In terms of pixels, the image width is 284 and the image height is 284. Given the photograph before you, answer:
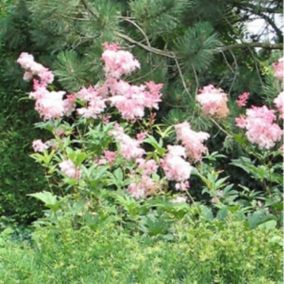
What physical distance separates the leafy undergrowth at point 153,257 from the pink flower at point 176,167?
21cm

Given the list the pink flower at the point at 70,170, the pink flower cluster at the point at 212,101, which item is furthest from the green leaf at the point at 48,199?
the pink flower cluster at the point at 212,101

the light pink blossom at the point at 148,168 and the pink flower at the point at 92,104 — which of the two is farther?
the pink flower at the point at 92,104

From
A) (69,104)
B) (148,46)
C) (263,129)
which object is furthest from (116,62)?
(148,46)

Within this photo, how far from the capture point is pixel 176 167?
2629 millimetres

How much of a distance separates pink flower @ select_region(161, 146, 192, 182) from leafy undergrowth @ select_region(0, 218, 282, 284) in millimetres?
208

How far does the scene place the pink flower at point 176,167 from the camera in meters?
2.62

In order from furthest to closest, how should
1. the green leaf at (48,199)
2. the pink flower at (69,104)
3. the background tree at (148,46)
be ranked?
the background tree at (148,46)
the pink flower at (69,104)
the green leaf at (48,199)

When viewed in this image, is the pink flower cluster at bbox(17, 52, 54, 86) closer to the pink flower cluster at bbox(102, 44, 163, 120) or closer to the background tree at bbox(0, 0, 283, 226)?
the pink flower cluster at bbox(102, 44, 163, 120)

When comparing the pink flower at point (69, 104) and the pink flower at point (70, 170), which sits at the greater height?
the pink flower at point (69, 104)

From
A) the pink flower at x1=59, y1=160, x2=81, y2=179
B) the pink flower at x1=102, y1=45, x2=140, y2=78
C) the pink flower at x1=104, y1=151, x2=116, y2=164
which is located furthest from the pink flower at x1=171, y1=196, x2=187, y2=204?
the pink flower at x1=102, y1=45, x2=140, y2=78

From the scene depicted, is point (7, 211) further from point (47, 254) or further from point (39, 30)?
point (47, 254)

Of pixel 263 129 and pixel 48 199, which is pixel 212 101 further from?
pixel 48 199

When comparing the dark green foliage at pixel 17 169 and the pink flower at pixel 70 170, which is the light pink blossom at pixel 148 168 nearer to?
the pink flower at pixel 70 170

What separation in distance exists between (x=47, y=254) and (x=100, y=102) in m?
0.75
